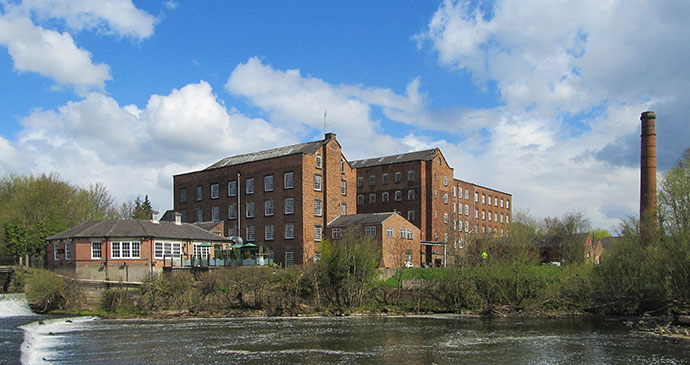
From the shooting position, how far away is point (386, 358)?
23.0m

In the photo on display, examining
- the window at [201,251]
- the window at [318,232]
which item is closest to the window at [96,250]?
the window at [201,251]

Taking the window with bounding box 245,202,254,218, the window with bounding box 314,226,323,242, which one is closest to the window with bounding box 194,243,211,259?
the window with bounding box 245,202,254,218

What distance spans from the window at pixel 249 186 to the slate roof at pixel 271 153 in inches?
96.1

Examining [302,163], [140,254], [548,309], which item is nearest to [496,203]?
A: [302,163]

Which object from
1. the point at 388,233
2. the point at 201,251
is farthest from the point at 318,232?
the point at 201,251

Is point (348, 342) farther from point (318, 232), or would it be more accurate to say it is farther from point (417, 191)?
point (417, 191)

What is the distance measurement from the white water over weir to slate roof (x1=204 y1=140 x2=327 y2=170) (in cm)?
2546

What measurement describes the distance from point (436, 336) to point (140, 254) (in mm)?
26918

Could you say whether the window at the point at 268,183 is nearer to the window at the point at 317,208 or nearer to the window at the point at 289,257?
the window at the point at 317,208

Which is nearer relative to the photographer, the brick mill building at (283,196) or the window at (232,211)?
the brick mill building at (283,196)

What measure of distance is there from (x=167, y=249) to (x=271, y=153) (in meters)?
A: 18.1

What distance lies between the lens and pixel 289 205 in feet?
185

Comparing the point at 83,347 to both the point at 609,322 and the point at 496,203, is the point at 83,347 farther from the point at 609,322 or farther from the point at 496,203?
the point at 496,203

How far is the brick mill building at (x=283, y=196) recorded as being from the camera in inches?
2180
